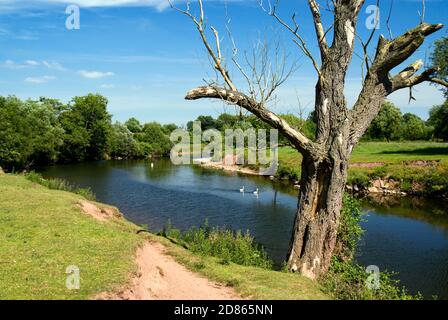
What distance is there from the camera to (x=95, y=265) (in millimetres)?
9859

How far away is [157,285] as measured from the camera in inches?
389

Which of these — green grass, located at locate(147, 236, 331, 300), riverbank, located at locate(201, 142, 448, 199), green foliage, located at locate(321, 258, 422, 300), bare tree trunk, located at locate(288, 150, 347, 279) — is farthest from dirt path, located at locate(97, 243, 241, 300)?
riverbank, located at locate(201, 142, 448, 199)

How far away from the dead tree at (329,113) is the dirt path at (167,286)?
396 cm

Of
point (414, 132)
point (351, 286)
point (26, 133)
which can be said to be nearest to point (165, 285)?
point (351, 286)


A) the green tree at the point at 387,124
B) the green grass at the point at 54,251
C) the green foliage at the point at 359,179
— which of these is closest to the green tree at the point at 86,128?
the green foliage at the point at 359,179

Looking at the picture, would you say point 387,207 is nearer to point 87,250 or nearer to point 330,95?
point 330,95

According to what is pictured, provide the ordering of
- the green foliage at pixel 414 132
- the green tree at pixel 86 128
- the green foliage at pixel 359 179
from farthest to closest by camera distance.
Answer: the green foliage at pixel 414 132, the green tree at pixel 86 128, the green foliage at pixel 359 179

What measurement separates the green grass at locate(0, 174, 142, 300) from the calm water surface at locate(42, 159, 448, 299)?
29.8 feet

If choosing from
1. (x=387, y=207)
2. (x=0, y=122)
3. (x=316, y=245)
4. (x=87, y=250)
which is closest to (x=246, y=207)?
(x=387, y=207)

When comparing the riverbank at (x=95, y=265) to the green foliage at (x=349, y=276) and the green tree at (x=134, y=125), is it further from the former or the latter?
the green tree at (x=134, y=125)

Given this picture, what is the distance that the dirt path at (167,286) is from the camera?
8.97 metres

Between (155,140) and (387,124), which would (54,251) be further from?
(387,124)

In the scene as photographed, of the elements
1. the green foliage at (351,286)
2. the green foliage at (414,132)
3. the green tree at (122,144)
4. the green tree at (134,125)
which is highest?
the green tree at (134,125)

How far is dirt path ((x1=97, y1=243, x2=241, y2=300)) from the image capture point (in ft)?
29.4
